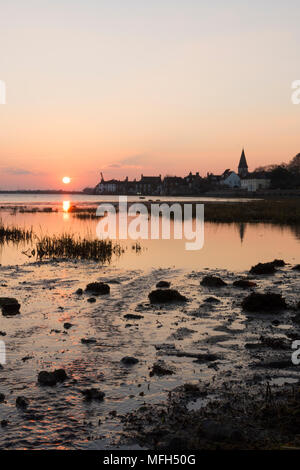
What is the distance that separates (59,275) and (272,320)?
11.8 m

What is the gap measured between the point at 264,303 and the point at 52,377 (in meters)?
8.48

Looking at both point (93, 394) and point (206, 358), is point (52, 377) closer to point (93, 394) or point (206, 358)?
point (93, 394)

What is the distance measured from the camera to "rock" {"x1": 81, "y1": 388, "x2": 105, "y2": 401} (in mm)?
8352

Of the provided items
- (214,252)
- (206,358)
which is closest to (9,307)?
(206,358)

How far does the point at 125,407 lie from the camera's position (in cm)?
801

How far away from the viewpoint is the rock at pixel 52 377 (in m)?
8.98

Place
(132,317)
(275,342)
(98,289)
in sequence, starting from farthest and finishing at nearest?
(98,289) < (132,317) < (275,342)

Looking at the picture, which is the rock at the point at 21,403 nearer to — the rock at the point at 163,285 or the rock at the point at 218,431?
the rock at the point at 218,431

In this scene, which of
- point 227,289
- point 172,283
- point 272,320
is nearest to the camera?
point 272,320

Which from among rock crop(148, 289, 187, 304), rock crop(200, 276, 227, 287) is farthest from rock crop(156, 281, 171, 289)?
rock crop(148, 289, 187, 304)

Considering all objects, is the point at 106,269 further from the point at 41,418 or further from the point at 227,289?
the point at 41,418

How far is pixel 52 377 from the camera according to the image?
906 centimetres

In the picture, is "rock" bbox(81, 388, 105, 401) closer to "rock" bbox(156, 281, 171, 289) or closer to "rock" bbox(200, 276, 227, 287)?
"rock" bbox(156, 281, 171, 289)
